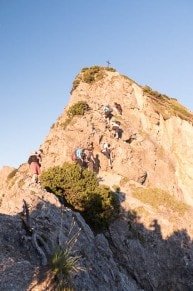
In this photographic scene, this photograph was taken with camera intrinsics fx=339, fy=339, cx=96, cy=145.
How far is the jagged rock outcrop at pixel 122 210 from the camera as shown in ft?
50.0

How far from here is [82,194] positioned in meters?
26.1

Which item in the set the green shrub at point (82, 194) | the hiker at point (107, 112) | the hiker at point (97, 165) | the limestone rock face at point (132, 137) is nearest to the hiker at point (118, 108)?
the limestone rock face at point (132, 137)

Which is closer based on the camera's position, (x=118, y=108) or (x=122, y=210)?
(x=122, y=210)

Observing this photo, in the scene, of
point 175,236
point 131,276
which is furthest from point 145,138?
point 131,276

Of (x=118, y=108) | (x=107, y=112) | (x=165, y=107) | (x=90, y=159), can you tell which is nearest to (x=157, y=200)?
(x=90, y=159)

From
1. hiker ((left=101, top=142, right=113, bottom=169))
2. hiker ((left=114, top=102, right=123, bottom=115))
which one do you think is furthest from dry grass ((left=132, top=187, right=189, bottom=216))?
hiker ((left=114, top=102, right=123, bottom=115))

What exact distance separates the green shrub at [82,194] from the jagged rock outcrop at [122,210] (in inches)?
62.5

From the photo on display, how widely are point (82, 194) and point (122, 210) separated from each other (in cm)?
547

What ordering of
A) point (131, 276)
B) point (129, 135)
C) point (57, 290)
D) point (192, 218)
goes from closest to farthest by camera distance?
point (57, 290)
point (131, 276)
point (192, 218)
point (129, 135)

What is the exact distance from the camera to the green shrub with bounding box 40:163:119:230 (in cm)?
2589

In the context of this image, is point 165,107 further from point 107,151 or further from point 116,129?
point 107,151

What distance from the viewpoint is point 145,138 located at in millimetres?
42719

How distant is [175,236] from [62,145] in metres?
13.7

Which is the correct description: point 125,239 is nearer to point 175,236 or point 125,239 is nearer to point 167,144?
point 175,236
